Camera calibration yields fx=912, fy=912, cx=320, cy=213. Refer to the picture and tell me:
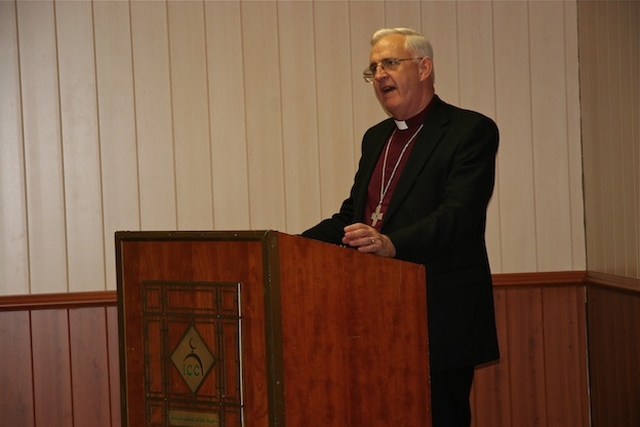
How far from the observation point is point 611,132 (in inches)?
149

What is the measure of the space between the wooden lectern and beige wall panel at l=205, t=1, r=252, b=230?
147cm

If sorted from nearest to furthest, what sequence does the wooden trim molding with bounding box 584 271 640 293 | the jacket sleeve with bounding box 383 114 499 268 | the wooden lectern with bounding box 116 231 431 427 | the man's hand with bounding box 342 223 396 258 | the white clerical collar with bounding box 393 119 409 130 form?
1. the wooden lectern with bounding box 116 231 431 427
2. the man's hand with bounding box 342 223 396 258
3. the jacket sleeve with bounding box 383 114 499 268
4. the white clerical collar with bounding box 393 119 409 130
5. the wooden trim molding with bounding box 584 271 640 293

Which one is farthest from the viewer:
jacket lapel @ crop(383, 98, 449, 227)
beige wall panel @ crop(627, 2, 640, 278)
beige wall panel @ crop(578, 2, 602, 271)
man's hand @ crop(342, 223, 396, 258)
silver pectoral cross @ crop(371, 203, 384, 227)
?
beige wall panel @ crop(578, 2, 602, 271)

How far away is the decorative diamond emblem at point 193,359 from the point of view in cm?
233

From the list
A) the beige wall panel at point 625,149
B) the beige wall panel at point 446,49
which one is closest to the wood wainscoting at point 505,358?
the beige wall panel at point 625,149

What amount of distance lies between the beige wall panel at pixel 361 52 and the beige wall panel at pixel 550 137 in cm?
72

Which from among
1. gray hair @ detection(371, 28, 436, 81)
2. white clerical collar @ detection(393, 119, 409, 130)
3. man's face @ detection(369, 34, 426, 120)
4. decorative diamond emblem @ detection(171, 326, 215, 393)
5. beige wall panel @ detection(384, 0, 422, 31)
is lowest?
decorative diamond emblem @ detection(171, 326, 215, 393)

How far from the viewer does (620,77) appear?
143 inches

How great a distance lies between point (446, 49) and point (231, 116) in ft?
3.30

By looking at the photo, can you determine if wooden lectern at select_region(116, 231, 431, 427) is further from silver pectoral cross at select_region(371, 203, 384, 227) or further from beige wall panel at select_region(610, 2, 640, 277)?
beige wall panel at select_region(610, 2, 640, 277)

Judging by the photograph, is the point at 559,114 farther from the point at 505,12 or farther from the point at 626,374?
the point at 626,374

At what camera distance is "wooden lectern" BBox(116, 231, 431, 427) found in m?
2.25

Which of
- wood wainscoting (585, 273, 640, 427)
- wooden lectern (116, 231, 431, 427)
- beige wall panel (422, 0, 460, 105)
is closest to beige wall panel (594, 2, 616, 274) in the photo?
wood wainscoting (585, 273, 640, 427)

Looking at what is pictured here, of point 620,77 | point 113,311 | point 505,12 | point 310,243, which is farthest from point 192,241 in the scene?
point 505,12
